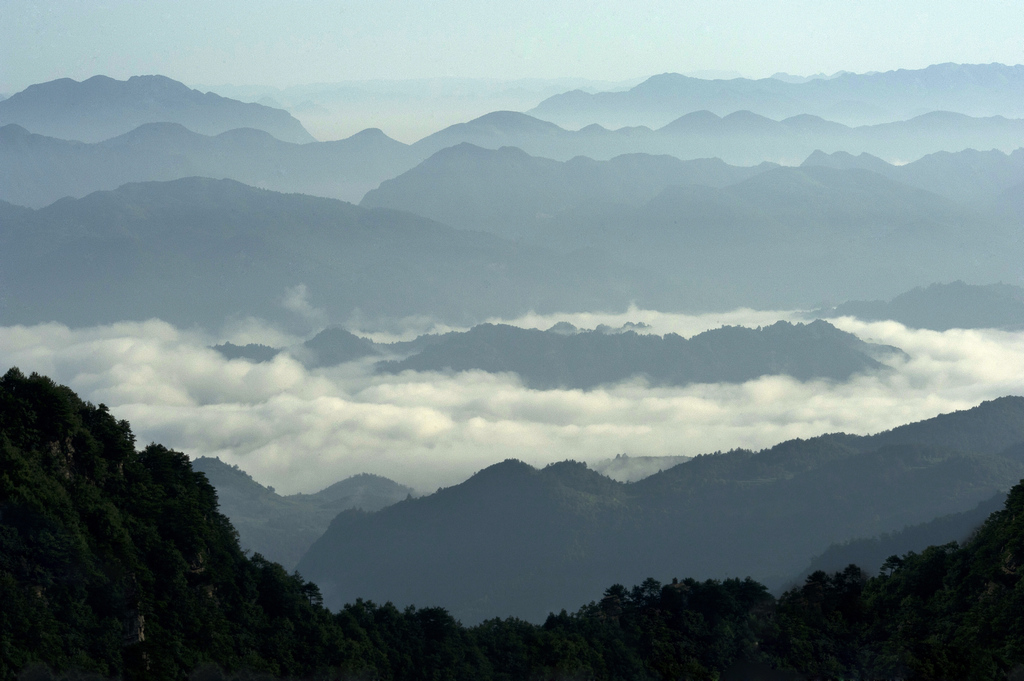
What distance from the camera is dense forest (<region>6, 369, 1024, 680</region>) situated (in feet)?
191

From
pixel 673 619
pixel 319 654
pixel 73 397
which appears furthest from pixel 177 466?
pixel 673 619

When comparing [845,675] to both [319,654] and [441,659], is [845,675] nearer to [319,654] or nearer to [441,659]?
[441,659]

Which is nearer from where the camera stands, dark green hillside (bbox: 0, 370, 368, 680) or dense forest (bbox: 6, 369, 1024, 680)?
dark green hillside (bbox: 0, 370, 368, 680)

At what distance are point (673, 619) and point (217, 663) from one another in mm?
38235

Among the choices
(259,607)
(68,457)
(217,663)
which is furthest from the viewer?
(259,607)

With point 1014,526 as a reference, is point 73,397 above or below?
above

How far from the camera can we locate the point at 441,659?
257ft

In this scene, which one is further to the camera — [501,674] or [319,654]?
[501,674]

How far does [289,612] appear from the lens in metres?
75.6

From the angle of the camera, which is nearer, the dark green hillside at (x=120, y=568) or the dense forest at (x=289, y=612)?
the dark green hillside at (x=120, y=568)

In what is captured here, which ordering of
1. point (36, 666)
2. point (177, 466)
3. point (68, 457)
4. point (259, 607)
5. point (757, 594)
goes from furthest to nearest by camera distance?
point (757, 594), point (177, 466), point (259, 607), point (68, 457), point (36, 666)

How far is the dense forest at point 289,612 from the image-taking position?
58188 mm

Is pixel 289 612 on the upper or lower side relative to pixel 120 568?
lower

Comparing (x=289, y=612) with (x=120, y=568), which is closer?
(x=120, y=568)
